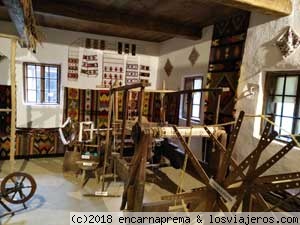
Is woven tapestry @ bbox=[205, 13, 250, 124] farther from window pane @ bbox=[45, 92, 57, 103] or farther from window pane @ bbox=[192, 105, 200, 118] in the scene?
window pane @ bbox=[45, 92, 57, 103]

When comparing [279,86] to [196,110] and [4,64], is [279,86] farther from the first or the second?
[4,64]

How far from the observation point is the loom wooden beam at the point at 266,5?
8.85ft

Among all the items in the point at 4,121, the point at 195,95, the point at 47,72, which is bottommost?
the point at 4,121

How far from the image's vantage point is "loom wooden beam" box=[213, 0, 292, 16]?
2697 mm

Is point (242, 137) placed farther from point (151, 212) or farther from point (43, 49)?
point (43, 49)

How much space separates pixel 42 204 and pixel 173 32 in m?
3.44

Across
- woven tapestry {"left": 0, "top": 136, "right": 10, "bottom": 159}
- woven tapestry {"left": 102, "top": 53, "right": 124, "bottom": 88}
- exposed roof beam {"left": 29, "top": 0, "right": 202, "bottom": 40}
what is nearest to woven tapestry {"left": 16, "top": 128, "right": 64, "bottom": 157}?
woven tapestry {"left": 0, "top": 136, "right": 10, "bottom": 159}

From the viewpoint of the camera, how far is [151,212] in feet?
6.61

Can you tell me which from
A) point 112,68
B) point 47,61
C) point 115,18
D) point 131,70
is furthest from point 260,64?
point 47,61

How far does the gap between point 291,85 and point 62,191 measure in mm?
3293

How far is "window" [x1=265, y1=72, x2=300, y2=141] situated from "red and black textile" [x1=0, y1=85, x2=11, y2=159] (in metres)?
4.46

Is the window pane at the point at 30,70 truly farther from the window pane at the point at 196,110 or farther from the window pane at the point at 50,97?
the window pane at the point at 196,110

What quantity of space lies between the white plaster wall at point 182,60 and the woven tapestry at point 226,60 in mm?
224

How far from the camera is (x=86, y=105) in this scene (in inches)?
202
